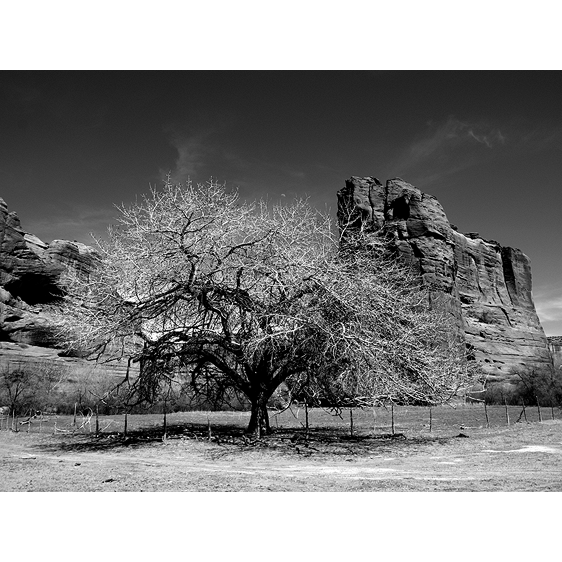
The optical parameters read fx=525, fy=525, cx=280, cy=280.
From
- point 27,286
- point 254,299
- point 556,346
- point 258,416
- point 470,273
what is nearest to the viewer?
point 254,299

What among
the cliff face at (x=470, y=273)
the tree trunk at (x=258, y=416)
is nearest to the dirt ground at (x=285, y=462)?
the tree trunk at (x=258, y=416)

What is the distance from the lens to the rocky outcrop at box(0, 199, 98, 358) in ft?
180

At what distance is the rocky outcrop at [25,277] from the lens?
54800 millimetres

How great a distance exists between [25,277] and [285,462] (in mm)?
53789

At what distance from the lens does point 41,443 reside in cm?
1856

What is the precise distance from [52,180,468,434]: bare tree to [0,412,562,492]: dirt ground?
79.8 inches

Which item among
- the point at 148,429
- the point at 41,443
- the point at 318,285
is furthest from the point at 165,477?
the point at 148,429

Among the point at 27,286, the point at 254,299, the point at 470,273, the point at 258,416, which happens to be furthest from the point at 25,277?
the point at 470,273

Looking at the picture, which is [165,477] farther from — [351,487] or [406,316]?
[406,316]

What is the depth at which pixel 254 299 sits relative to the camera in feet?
56.0

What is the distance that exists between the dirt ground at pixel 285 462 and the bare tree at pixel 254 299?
6.65 ft

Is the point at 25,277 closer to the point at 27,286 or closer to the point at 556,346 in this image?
the point at 27,286

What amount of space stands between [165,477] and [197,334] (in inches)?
297

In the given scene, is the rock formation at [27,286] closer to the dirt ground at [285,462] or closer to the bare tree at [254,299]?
the dirt ground at [285,462]
